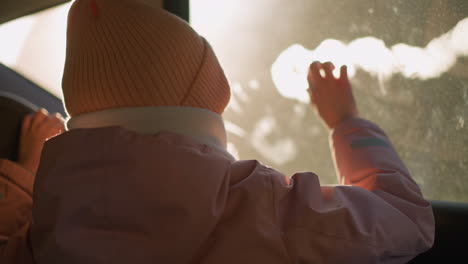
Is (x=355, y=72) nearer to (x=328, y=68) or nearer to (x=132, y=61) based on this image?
(x=328, y=68)

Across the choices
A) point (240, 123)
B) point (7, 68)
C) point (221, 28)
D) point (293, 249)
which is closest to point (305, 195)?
point (293, 249)

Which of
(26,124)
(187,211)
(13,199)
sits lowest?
(13,199)

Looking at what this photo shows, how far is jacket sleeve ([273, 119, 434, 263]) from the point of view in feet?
1.75

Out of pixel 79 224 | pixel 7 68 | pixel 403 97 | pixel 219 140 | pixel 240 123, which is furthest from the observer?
pixel 7 68

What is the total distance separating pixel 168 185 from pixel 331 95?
0.43 m

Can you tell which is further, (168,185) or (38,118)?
(38,118)

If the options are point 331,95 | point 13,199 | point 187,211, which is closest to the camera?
point 187,211

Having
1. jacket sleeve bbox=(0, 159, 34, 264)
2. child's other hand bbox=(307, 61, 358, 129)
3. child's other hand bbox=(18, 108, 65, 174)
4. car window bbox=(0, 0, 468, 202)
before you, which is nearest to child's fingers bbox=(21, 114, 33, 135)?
child's other hand bbox=(18, 108, 65, 174)

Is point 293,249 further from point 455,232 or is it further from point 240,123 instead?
point 240,123

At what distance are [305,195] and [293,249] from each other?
74 millimetres

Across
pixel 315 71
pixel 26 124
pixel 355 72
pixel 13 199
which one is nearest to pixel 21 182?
pixel 13 199

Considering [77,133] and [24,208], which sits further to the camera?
[24,208]

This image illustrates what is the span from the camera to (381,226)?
55 cm

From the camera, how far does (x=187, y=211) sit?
51cm
